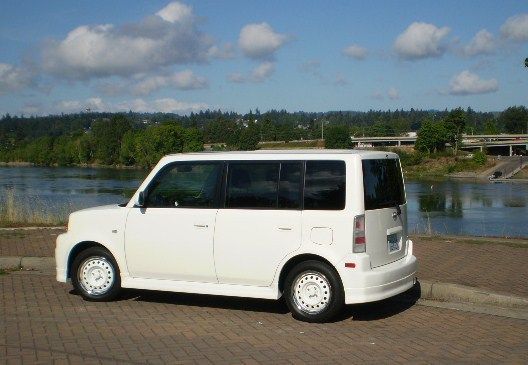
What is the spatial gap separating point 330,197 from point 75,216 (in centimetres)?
320

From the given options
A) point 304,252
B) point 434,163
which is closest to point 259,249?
point 304,252

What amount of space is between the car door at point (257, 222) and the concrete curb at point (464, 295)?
7.45 feet

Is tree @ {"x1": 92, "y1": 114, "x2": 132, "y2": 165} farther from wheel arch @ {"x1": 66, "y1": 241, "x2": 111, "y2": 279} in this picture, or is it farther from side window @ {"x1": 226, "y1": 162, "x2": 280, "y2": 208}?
side window @ {"x1": 226, "y1": 162, "x2": 280, "y2": 208}

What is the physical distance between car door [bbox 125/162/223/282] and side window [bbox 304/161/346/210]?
108 centimetres

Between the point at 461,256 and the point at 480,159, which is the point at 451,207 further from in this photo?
the point at 480,159

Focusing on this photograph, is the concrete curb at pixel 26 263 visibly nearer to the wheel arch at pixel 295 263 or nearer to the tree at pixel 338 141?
the wheel arch at pixel 295 263

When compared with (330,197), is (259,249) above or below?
below

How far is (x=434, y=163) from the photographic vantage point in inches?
4336

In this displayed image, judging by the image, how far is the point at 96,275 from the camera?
26.1 ft

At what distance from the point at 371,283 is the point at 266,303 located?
1732mm

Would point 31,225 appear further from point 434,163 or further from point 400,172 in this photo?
point 434,163

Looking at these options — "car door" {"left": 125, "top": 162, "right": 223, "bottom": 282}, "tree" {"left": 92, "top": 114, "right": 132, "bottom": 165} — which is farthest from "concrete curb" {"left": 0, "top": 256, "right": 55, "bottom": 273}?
"tree" {"left": 92, "top": 114, "right": 132, "bottom": 165}

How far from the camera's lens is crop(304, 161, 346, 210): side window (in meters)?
6.86

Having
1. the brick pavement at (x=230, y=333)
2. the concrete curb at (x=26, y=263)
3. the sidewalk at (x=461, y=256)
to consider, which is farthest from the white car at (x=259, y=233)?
the concrete curb at (x=26, y=263)
